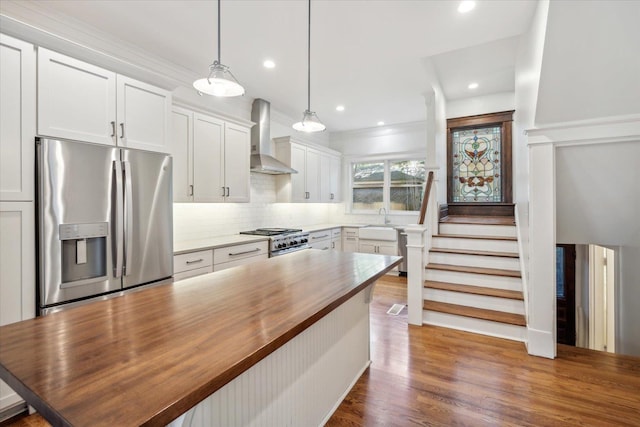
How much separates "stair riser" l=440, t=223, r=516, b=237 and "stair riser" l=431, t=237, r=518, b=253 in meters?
0.28

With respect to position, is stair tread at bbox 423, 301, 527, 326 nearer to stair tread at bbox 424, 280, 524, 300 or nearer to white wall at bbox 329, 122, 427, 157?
stair tread at bbox 424, 280, 524, 300

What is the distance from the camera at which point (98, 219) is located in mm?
2184

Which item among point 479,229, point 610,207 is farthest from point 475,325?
point 610,207

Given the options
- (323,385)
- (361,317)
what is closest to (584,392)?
(361,317)

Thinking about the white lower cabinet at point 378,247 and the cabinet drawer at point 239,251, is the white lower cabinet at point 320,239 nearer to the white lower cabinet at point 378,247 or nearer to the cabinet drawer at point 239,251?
the white lower cabinet at point 378,247

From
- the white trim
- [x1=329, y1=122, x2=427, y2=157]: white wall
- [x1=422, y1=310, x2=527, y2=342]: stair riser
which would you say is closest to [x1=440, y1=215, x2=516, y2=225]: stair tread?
[x1=422, y1=310, x2=527, y2=342]: stair riser

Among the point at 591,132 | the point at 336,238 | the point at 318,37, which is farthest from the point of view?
the point at 336,238

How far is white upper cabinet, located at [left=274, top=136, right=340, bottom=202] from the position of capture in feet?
16.2

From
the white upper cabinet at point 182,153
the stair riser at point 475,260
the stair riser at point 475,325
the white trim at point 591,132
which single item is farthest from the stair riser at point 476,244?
the white upper cabinet at point 182,153

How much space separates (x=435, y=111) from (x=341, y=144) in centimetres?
269

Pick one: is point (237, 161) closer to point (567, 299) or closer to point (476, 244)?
point (476, 244)

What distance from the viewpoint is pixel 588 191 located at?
2.73 metres

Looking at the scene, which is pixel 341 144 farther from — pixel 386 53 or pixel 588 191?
pixel 588 191

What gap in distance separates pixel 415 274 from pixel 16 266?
3403mm
